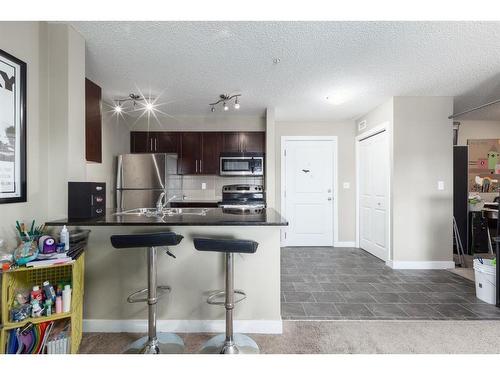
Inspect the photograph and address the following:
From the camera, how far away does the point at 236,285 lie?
2.19 meters

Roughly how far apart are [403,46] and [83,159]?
2.95 m

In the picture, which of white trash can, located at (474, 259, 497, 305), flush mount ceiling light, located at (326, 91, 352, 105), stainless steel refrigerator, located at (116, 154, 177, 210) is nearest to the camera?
white trash can, located at (474, 259, 497, 305)

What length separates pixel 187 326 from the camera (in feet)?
7.11

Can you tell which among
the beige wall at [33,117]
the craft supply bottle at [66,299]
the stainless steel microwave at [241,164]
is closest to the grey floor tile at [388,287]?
the stainless steel microwave at [241,164]

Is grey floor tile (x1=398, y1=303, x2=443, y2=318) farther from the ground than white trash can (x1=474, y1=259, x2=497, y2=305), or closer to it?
closer to it

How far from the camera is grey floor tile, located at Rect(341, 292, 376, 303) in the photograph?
2.73 m

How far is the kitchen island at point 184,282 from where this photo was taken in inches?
85.4

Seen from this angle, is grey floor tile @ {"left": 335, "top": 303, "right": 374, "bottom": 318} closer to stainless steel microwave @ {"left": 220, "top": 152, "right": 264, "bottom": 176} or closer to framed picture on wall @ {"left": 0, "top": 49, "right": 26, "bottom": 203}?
stainless steel microwave @ {"left": 220, "top": 152, "right": 264, "bottom": 176}

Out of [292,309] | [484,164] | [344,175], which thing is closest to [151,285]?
[292,309]

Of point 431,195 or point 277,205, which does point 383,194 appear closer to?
point 431,195

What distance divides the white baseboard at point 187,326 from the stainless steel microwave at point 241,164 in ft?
8.83

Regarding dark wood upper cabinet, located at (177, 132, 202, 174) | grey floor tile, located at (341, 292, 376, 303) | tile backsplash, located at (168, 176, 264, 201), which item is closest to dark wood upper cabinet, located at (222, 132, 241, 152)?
dark wood upper cabinet, located at (177, 132, 202, 174)

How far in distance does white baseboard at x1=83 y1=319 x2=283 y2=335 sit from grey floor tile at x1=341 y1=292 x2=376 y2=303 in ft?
3.24

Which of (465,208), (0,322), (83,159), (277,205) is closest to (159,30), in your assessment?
(83,159)
